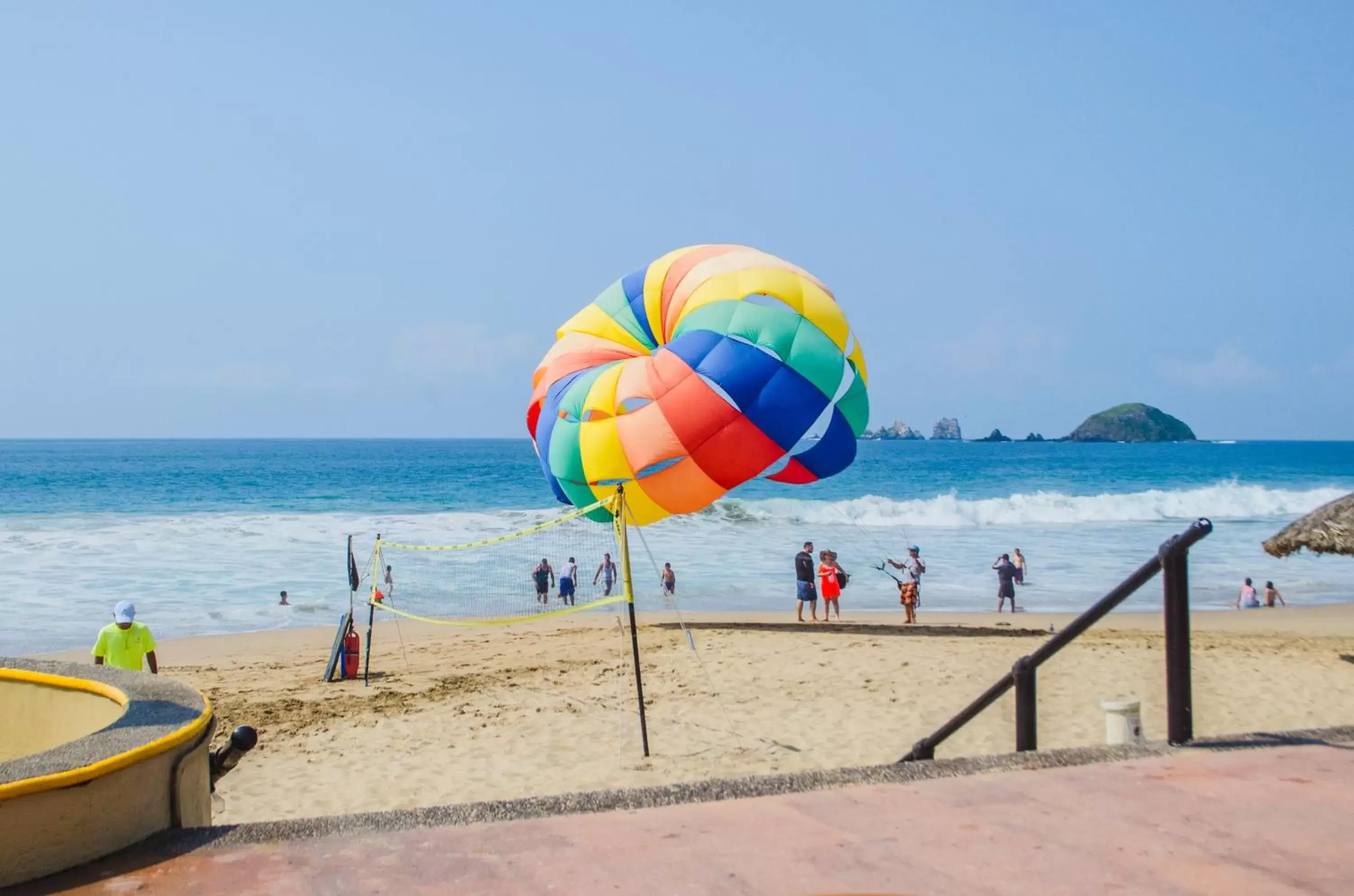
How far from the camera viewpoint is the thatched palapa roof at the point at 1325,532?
10247mm

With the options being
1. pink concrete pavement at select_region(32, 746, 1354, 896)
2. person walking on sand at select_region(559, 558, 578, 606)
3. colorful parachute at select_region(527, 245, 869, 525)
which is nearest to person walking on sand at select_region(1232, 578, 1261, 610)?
colorful parachute at select_region(527, 245, 869, 525)

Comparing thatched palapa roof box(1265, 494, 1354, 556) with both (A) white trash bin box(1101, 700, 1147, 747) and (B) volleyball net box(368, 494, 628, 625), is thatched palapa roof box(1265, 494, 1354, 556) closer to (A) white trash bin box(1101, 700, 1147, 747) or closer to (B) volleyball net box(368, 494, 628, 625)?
(A) white trash bin box(1101, 700, 1147, 747)

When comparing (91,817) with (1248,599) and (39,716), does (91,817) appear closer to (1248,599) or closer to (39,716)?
(39,716)

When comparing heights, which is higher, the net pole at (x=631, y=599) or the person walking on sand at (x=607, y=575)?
the net pole at (x=631, y=599)

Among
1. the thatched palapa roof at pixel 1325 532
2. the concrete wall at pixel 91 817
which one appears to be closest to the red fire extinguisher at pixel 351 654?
the concrete wall at pixel 91 817

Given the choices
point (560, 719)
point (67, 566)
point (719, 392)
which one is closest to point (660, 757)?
point (560, 719)

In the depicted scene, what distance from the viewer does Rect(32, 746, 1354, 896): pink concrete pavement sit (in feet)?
9.48

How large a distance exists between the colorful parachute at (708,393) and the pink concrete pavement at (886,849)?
8.50 meters

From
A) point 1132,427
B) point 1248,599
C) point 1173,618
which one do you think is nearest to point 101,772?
point 1173,618

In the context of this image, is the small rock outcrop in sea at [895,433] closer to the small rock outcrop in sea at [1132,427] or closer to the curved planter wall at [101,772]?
the small rock outcrop in sea at [1132,427]

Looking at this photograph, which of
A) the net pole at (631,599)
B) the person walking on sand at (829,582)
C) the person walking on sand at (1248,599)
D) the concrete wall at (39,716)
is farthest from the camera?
the person walking on sand at (1248,599)

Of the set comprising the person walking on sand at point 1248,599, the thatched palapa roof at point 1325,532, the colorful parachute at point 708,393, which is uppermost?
the colorful parachute at point 708,393

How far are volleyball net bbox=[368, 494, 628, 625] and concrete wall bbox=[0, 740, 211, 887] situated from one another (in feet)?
26.6

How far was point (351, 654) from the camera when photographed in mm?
11898
